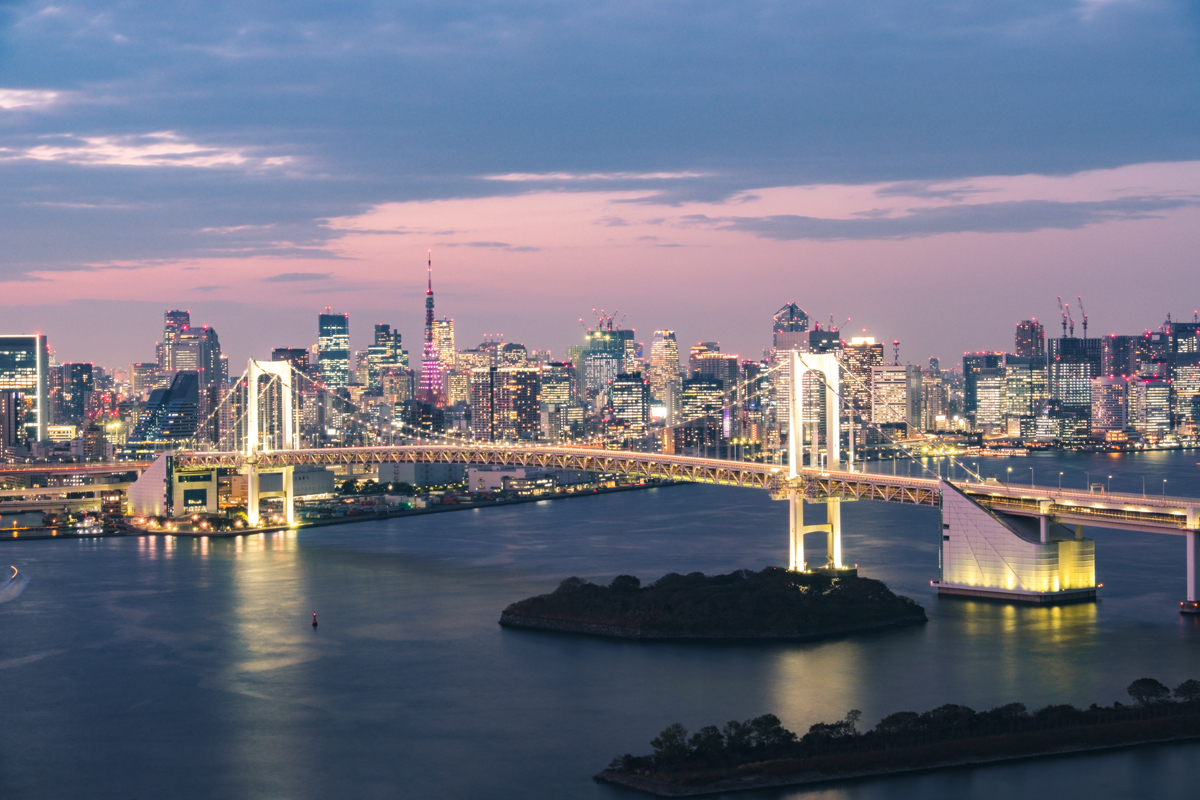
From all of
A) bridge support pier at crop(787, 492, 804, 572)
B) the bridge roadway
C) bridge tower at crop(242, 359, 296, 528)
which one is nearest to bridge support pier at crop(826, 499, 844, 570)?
the bridge roadway

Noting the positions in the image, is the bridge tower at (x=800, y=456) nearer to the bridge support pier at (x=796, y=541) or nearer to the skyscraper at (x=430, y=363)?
the bridge support pier at (x=796, y=541)

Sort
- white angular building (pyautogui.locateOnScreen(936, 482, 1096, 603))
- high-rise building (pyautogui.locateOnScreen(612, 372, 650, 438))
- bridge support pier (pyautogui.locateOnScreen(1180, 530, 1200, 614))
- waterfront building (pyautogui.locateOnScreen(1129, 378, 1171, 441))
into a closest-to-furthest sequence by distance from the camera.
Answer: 1. bridge support pier (pyautogui.locateOnScreen(1180, 530, 1200, 614))
2. white angular building (pyautogui.locateOnScreen(936, 482, 1096, 603))
3. high-rise building (pyautogui.locateOnScreen(612, 372, 650, 438))
4. waterfront building (pyautogui.locateOnScreen(1129, 378, 1171, 441))

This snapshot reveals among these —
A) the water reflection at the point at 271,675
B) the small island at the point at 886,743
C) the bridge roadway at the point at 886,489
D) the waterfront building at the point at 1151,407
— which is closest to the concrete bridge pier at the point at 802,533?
the bridge roadway at the point at 886,489

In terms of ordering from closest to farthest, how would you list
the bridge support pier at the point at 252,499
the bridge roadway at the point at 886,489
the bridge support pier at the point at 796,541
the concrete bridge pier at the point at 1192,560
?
the concrete bridge pier at the point at 1192,560 → the bridge roadway at the point at 886,489 → the bridge support pier at the point at 796,541 → the bridge support pier at the point at 252,499

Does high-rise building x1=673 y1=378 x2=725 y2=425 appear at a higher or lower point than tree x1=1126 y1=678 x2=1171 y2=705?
higher

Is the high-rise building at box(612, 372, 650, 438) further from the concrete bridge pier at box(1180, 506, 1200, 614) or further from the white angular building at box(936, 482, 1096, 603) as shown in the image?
the concrete bridge pier at box(1180, 506, 1200, 614)
